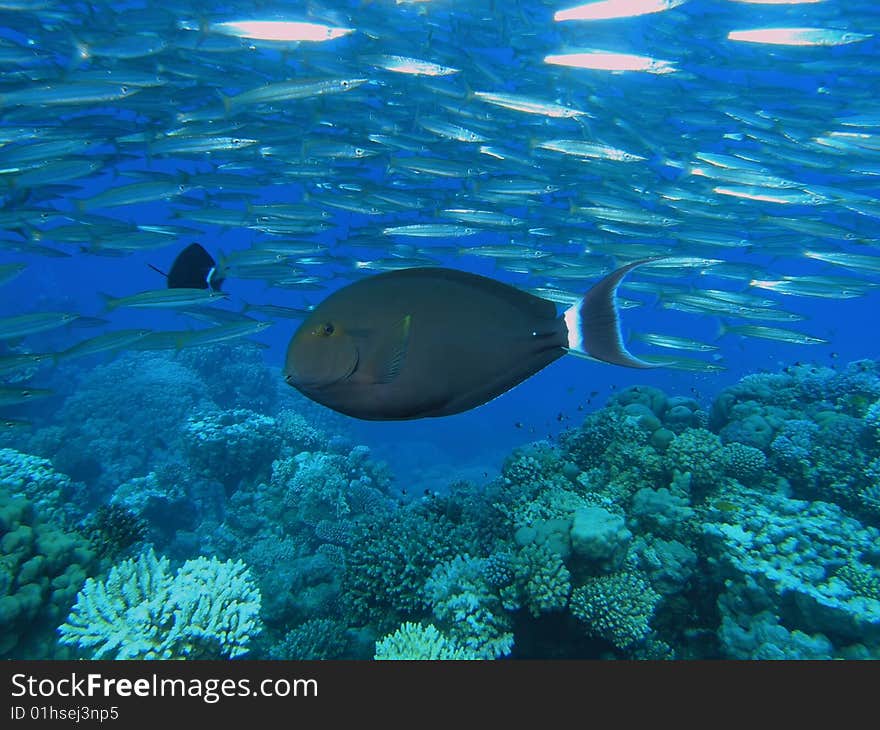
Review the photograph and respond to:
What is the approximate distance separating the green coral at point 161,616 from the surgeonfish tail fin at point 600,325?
4.42 metres

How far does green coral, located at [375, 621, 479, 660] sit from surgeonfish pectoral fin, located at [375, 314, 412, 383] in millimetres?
3521

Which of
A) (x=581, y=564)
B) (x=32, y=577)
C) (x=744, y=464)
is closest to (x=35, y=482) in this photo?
(x=32, y=577)

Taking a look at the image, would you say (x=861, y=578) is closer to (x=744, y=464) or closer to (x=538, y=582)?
(x=744, y=464)

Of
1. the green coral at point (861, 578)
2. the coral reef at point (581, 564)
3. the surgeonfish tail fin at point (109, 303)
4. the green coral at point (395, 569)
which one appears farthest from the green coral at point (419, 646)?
the surgeonfish tail fin at point (109, 303)

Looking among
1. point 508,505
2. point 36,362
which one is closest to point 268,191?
point 36,362

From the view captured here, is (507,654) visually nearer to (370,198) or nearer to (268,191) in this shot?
(370,198)

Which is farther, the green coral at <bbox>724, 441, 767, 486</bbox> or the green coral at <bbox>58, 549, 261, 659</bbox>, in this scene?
the green coral at <bbox>724, 441, 767, 486</bbox>

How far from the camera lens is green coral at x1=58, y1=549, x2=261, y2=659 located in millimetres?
4117

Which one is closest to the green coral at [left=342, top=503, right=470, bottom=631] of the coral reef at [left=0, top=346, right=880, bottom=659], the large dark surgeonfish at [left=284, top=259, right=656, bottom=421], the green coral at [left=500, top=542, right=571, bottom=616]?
the coral reef at [left=0, top=346, right=880, bottom=659]

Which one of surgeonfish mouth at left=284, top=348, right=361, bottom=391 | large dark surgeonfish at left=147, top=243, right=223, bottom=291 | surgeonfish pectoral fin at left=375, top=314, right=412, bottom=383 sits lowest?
large dark surgeonfish at left=147, top=243, right=223, bottom=291

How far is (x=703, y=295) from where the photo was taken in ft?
35.1

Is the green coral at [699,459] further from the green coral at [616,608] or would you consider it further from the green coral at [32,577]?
the green coral at [32,577]

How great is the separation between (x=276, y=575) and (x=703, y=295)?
391 inches

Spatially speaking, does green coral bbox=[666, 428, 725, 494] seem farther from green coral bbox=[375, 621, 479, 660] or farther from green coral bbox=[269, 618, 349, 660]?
green coral bbox=[269, 618, 349, 660]
